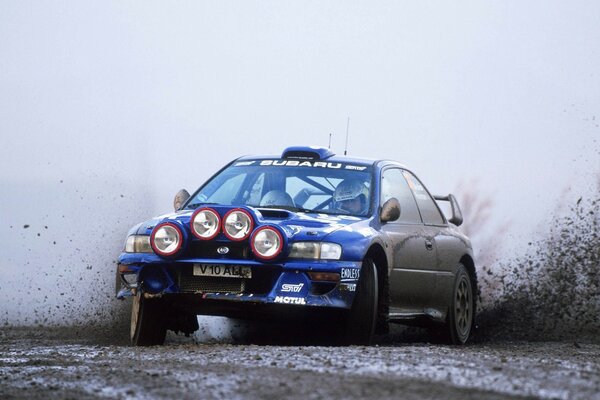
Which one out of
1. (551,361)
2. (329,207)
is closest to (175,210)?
(329,207)

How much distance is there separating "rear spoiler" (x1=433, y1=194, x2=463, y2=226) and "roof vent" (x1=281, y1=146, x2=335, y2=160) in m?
1.78

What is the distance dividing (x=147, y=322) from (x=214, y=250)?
2.61 ft

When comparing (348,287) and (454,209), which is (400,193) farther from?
(348,287)

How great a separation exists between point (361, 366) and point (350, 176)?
11.4 feet

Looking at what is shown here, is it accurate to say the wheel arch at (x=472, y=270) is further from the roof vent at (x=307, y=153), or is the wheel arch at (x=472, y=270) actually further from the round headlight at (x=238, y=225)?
the round headlight at (x=238, y=225)

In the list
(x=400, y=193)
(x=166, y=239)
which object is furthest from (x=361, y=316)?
(x=400, y=193)

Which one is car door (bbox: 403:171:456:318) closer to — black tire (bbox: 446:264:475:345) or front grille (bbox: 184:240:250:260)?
black tire (bbox: 446:264:475:345)

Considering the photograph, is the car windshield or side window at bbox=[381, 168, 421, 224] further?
side window at bbox=[381, 168, 421, 224]

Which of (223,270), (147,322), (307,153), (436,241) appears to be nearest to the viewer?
(223,270)

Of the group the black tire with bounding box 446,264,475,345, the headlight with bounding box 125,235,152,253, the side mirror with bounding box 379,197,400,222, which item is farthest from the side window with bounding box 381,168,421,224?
the headlight with bounding box 125,235,152,253

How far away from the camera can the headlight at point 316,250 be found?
9.27 metres

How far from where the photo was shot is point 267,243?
9227 millimetres

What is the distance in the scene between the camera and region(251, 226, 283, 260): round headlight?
920 cm

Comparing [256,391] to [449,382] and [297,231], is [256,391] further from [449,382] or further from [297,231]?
[297,231]
